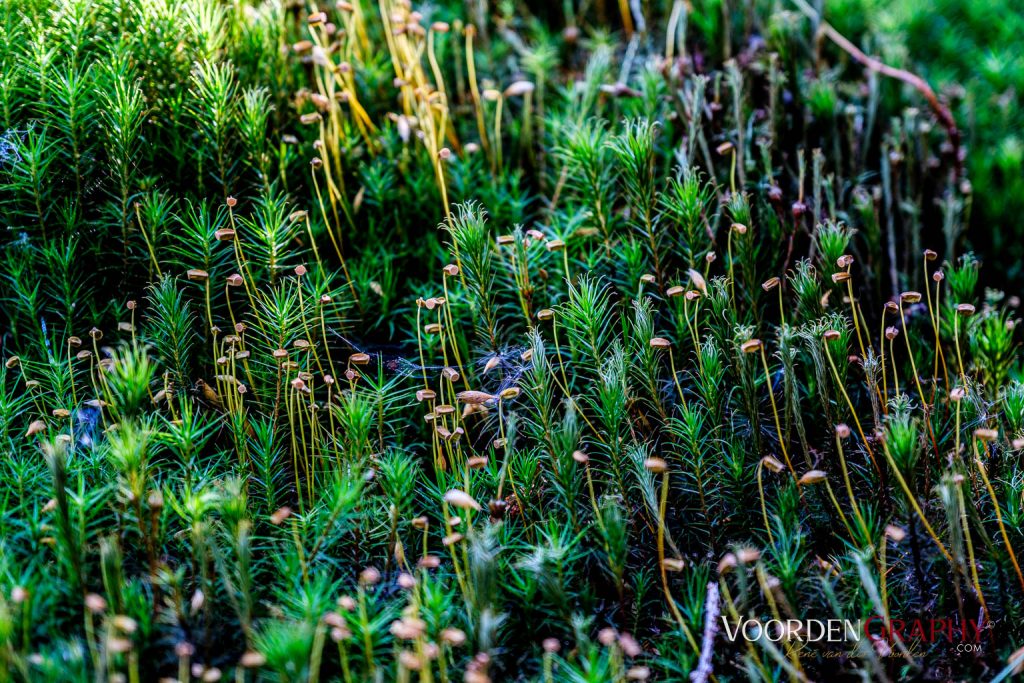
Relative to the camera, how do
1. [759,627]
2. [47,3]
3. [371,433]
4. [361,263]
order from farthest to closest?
[361,263] → [47,3] → [371,433] → [759,627]

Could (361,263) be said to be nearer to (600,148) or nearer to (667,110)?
(600,148)

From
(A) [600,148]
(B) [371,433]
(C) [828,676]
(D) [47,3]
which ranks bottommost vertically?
(C) [828,676]

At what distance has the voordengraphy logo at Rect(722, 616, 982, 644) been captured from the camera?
1624mm

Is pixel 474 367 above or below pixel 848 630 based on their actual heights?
above

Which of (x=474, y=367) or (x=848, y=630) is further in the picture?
(x=474, y=367)

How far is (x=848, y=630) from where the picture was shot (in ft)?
5.38

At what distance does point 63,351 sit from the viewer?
2.12m

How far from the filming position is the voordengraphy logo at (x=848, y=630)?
1.62 metres

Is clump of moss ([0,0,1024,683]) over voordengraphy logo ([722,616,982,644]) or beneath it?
over

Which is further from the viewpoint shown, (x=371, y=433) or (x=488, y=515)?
(x=371, y=433)

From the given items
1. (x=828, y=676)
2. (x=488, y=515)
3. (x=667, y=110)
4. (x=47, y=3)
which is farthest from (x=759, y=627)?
(x=47, y=3)

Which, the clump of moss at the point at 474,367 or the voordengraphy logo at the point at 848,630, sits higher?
the clump of moss at the point at 474,367

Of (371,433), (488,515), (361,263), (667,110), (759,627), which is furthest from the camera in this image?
(667,110)

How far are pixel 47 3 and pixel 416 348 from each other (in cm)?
140
